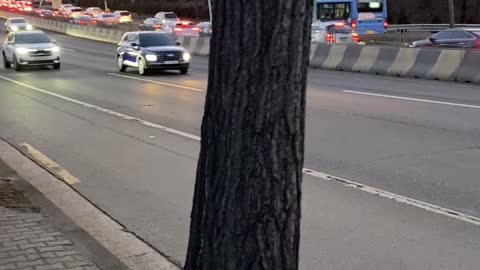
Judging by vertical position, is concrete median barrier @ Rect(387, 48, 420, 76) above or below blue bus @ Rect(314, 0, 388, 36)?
below

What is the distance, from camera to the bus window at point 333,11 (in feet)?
128

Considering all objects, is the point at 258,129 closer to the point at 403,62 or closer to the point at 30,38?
the point at 403,62

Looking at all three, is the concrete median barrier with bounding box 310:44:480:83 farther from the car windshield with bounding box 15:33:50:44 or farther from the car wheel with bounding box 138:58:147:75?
the car windshield with bounding box 15:33:50:44

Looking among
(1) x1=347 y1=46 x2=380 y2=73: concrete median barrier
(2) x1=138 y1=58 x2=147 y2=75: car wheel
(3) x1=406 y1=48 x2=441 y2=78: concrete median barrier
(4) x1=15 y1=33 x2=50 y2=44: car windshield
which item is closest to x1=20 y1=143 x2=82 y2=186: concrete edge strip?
(2) x1=138 y1=58 x2=147 y2=75: car wheel

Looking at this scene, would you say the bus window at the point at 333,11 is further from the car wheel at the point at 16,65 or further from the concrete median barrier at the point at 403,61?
the car wheel at the point at 16,65

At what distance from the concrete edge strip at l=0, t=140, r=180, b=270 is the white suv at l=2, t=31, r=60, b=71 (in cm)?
1710

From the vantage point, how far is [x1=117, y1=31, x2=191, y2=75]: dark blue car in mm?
22375

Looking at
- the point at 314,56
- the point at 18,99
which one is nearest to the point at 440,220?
the point at 18,99

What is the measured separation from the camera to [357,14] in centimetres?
3988

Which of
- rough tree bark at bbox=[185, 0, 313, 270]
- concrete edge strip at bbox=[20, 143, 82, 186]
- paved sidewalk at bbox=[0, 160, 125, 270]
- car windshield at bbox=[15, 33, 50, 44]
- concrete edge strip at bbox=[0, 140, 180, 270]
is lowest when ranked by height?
concrete edge strip at bbox=[20, 143, 82, 186]

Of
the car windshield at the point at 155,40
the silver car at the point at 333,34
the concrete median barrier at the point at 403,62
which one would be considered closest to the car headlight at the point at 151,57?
the car windshield at the point at 155,40

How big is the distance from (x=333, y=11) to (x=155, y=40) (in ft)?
59.6

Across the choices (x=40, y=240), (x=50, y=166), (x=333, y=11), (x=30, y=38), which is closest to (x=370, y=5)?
(x=333, y=11)

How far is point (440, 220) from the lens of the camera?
5.75 meters
